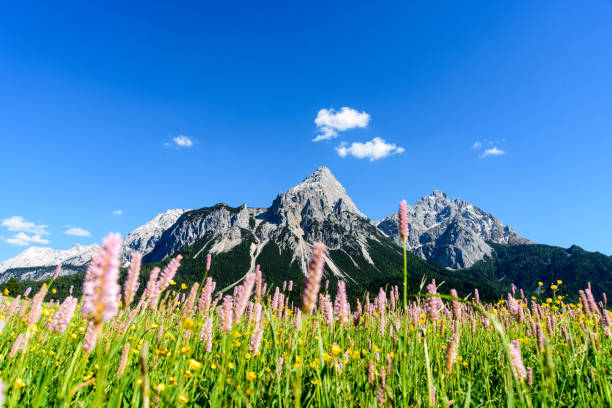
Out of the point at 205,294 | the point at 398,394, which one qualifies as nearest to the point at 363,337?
the point at 398,394

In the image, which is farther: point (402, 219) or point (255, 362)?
point (255, 362)

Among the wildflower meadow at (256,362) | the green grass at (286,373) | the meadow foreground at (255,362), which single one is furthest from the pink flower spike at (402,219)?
the green grass at (286,373)

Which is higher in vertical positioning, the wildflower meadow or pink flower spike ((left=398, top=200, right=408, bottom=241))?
pink flower spike ((left=398, top=200, right=408, bottom=241))

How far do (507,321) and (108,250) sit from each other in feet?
28.0

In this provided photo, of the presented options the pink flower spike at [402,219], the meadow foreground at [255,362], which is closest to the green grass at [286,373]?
the meadow foreground at [255,362]

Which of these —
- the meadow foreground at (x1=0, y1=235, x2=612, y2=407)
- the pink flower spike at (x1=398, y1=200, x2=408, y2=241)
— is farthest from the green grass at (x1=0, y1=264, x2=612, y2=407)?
the pink flower spike at (x1=398, y1=200, x2=408, y2=241)

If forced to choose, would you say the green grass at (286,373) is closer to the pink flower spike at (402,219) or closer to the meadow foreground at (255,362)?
the meadow foreground at (255,362)

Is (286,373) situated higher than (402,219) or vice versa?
(402,219)

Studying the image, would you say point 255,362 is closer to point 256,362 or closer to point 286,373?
point 256,362

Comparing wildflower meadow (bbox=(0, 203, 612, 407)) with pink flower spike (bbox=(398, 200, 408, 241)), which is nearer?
wildflower meadow (bbox=(0, 203, 612, 407))

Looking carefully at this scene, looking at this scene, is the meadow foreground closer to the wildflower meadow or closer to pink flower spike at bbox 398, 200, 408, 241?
the wildflower meadow

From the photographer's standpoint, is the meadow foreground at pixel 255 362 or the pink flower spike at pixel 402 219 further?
the pink flower spike at pixel 402 219

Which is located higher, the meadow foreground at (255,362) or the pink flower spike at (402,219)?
the pink flower spike at (402,219)

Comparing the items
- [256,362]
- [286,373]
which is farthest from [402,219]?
[256,362]
